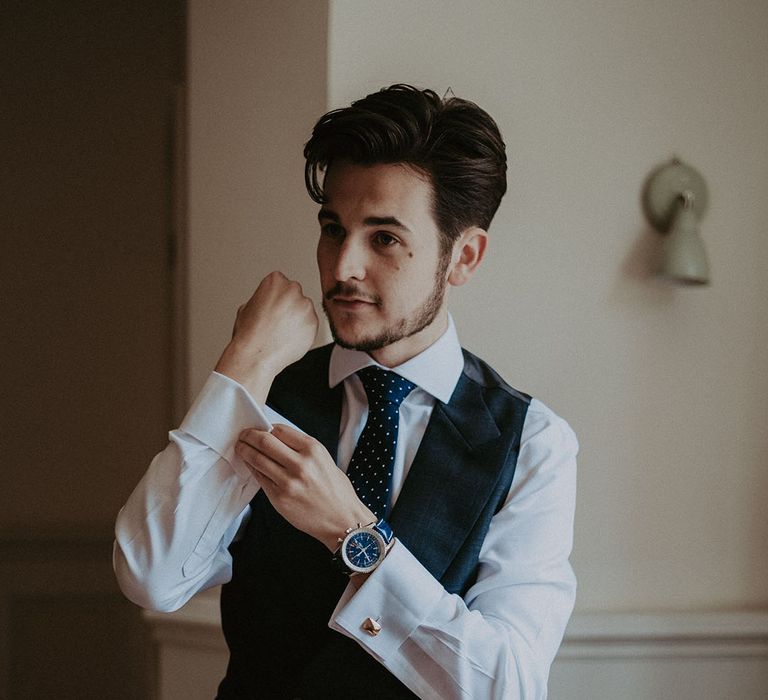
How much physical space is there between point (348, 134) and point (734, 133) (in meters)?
1.03

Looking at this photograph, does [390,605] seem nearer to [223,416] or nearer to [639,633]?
[223,416]

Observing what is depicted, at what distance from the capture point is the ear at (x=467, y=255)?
1501 mm

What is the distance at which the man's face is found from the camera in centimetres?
137

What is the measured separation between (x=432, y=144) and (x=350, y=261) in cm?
25

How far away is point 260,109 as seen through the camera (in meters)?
1.91

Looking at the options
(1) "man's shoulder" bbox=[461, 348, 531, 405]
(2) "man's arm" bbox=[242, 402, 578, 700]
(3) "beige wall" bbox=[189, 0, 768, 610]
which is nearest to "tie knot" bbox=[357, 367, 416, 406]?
(1) "man's shoulder" bbox=[461, 348, 531, 405]

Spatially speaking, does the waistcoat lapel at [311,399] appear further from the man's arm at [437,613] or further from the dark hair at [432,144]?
the dark hair at [432,144]

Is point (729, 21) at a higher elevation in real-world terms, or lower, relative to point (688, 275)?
higher

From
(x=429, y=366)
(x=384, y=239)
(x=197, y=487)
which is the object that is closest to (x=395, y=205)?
(x=384, y=239)

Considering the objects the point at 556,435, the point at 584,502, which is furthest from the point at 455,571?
the point at 584,502

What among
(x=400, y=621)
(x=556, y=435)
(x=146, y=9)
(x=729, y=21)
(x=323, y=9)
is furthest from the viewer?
(x=146, y=9)

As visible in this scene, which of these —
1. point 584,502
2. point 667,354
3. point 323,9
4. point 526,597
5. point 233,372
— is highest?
point 323,9

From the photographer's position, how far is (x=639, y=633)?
6.30 feet

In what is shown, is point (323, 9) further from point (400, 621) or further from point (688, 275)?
point (400, 621)
